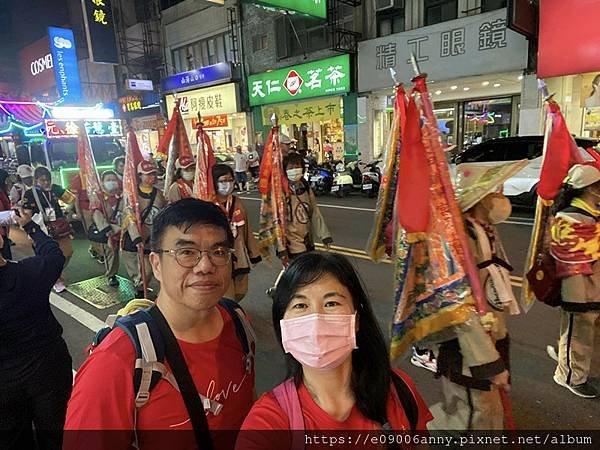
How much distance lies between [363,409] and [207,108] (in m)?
22.2

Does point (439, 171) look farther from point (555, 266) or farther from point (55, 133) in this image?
point (55, 133)

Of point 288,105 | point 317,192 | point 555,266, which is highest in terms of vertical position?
point 288,105

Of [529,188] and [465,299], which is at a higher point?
[465,299]

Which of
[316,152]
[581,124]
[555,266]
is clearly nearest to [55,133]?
[316,152]

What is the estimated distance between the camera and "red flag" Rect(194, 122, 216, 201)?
14.7ft

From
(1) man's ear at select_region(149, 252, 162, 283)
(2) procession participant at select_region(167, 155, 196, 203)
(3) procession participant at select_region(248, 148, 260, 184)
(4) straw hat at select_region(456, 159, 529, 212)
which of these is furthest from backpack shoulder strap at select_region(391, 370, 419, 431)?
(3) procession participant at select_region(248, 148, 260, 184)

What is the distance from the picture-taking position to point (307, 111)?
57.3 feet

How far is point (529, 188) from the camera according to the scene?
28.7 feet

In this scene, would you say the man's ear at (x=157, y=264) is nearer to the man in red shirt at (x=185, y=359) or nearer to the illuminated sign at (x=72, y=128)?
the man in red shirt at (x=185, y=359)

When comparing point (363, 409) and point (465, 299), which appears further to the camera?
point (465, 299)

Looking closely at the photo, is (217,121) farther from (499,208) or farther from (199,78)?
(499,208)

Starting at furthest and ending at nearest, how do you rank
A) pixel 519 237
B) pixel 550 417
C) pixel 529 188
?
pixel 529 188, pixel 519 237, pixel 550 417

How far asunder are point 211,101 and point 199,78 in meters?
1.31

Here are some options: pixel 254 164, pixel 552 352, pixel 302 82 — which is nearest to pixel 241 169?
pixel 254 164
